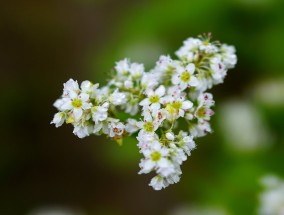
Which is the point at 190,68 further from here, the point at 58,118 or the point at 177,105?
the point at 58,118

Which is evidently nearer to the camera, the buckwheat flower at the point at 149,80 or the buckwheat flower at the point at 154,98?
the buckwheat flower at the point at 154,98

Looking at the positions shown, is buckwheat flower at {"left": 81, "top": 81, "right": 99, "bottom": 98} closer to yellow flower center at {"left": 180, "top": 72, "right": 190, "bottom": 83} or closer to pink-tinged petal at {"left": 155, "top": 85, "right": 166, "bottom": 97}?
pink-tinged petal at {"left": 155, "top": 85, "right": 166, "bottom": 97}

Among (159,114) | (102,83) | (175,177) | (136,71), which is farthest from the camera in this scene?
(102,83)

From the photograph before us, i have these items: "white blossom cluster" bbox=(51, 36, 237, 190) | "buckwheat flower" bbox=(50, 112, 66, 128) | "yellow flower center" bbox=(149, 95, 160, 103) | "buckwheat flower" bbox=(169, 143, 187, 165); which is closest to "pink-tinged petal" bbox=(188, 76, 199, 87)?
"white blossom cluster" bbox=(51, 36, 237, 190)

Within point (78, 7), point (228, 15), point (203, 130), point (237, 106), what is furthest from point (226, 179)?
point (78, 7)

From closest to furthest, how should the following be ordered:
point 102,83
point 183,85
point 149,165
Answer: point 149,165, point 183,85, point 102,83

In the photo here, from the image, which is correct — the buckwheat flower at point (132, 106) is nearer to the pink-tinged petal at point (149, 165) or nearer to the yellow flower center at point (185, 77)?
the yellow flower center at point (185, 77)

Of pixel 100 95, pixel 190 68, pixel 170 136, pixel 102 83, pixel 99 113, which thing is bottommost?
pixel 170 136

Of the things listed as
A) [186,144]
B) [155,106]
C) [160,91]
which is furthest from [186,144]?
[160,91]

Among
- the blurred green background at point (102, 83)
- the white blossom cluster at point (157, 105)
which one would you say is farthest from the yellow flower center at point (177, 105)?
the blurred green background at point (102, 83)
